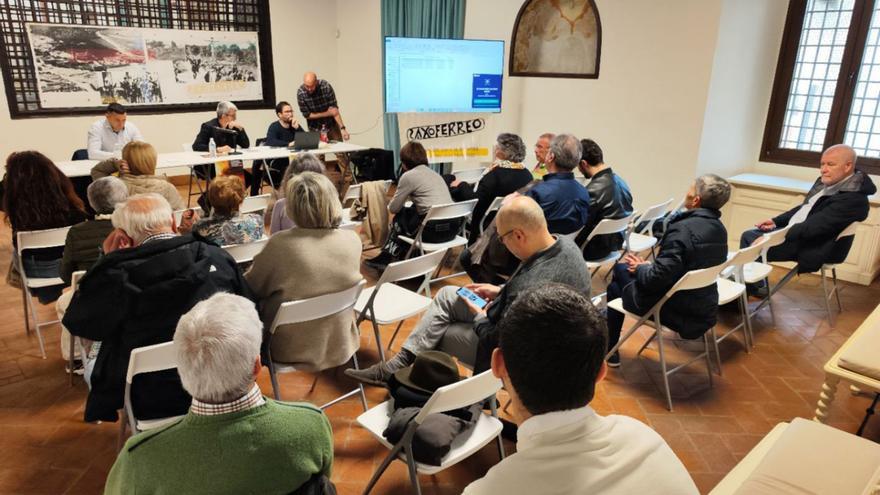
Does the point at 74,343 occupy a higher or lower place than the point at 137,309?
lower

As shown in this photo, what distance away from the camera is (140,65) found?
7.63 metres

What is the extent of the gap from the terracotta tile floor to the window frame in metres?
2.22

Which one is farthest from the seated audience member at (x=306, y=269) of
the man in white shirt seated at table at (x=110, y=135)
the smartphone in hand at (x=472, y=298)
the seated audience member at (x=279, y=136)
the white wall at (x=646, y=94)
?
the white wall at (x=646, y=94)

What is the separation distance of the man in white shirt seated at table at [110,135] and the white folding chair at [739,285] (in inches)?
213

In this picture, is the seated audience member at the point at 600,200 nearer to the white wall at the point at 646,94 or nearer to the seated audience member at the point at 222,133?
the white wall at the point at 646,94

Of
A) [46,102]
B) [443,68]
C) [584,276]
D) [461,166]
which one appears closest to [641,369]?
[584,276]

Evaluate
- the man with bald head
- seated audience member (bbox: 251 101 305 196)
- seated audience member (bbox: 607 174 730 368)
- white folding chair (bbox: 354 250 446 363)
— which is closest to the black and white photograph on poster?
the man with bald head

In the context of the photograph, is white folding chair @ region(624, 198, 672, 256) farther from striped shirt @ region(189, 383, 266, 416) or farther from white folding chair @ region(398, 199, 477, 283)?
striped shirt @ region(189, 383, 266, 416)

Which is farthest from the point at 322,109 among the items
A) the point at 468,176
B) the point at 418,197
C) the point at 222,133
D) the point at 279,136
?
the point at 418,197

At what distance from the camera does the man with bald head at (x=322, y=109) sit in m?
7.32

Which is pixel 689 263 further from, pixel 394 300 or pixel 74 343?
pixel 74 343

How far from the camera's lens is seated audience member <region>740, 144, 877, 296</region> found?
13.3ft

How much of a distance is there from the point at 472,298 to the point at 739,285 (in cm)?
205

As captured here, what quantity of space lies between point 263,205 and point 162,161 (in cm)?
162
